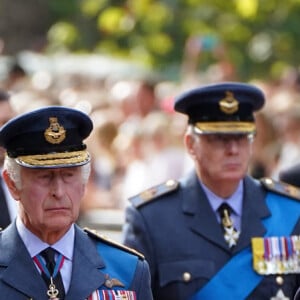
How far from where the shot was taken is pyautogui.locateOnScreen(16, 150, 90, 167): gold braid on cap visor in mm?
6559

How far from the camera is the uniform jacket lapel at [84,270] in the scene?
257 inches

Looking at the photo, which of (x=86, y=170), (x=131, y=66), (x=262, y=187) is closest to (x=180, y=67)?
(x=131, y=66)

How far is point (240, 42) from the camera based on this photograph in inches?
727

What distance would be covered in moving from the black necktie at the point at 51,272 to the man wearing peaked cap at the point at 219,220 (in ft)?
5.46

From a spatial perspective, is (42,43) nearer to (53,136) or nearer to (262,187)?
(262,187)

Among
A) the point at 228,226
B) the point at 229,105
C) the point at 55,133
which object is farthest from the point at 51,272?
→ the point at 229,105

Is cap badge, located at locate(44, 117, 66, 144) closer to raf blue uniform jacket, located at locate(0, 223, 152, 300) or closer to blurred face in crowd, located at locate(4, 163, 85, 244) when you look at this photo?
blurred face in crowd, located at locate(4, 163, 85, 244)

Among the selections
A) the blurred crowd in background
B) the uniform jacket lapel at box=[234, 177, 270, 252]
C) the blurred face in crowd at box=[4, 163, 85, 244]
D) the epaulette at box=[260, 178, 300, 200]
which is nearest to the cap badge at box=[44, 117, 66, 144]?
the blurred face in crowd at box=[4, 163, 85, 244]

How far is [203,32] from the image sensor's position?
17.4 meters

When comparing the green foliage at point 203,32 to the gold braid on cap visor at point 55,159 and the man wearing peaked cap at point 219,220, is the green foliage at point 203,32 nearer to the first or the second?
the man wearing peaked cap at point 219,220

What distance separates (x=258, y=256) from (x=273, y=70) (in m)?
11.3

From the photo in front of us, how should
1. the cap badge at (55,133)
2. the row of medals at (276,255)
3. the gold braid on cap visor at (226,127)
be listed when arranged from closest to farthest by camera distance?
the cap badge at (55,133), the row of medals at (276,255), the gold braid on cap visor at (226,127)

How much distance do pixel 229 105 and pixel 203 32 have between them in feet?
29.4

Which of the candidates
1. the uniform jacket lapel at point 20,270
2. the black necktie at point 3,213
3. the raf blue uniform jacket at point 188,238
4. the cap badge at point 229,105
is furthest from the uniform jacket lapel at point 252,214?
the uniform jacket lapel at point 20,270
